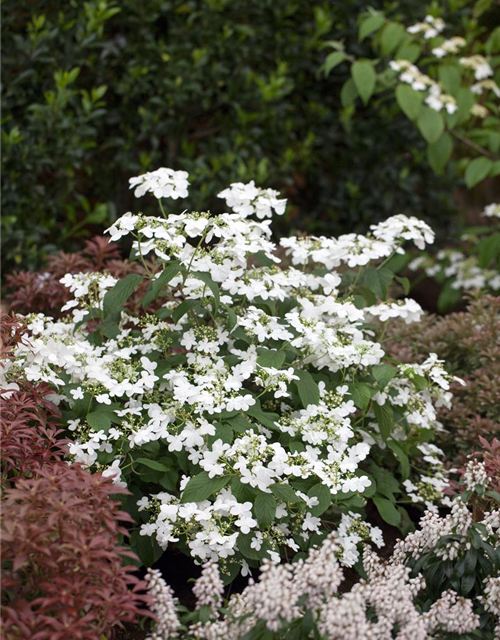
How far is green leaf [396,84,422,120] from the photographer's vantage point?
3664mm

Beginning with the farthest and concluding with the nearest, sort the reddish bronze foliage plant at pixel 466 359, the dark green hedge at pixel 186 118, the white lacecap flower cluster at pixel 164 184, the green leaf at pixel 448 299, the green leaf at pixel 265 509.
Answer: the green leaf at pixel 448 299, the dark green hedge at pixel 186 118, the reddish bronze foliage plant at pixel 466 359, the white lacecap flower cluster at pixel 164 184, the green leaf at pixel 265 509

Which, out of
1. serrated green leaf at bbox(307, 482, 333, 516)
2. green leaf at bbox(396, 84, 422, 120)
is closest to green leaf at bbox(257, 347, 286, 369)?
serrated green leaf at bbox(307, 482, 333, 516)

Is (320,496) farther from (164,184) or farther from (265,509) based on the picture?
(164,184)

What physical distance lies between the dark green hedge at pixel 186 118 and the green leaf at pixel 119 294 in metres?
1.56

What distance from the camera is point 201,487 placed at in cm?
189

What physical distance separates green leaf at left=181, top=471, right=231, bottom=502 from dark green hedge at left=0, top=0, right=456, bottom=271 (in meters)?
1.99

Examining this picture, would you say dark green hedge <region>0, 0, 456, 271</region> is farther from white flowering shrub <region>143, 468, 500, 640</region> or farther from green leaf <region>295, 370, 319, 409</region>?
white flowering shrub <region>143, 468, 500, 640</region>

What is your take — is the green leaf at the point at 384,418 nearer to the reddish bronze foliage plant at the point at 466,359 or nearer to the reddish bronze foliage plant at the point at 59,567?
the reddish bronze foliage plant at the point at 466,359

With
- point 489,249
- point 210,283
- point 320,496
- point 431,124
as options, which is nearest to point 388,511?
point 320,496

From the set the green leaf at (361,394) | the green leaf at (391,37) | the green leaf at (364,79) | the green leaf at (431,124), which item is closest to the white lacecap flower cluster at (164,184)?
the green leaf at (361,394)

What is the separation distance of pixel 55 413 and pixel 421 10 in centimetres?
389

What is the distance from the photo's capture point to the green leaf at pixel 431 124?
12.2 feet

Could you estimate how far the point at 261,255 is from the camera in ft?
7.68

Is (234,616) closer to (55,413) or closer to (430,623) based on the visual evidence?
(430,623)
